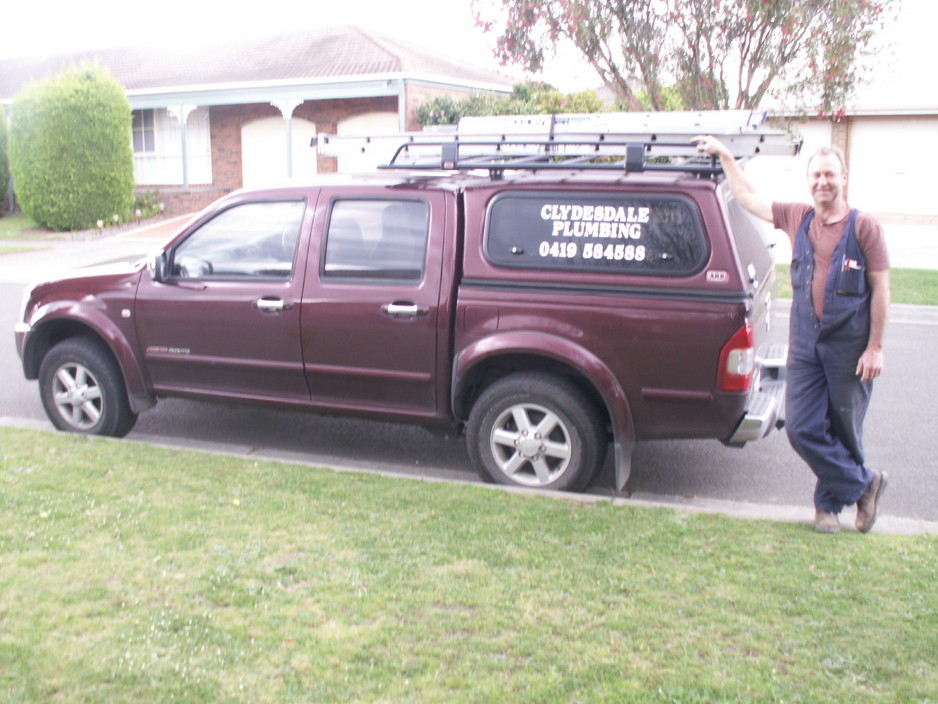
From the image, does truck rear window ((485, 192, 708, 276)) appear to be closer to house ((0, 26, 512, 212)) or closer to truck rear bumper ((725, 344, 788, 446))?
truck rear bumper ((725, 344, 788, 446))

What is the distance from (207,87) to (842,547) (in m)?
25.5

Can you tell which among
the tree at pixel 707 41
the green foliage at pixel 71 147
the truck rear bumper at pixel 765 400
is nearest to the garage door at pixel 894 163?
the tree at pixel 707 41

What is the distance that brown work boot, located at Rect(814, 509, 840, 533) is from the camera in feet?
15.3

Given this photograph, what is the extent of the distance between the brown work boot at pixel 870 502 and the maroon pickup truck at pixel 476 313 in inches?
25.3

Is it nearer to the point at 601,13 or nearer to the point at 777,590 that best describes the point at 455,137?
the point at 777,590

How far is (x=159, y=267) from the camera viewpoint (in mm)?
6230

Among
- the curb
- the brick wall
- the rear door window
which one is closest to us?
the curb

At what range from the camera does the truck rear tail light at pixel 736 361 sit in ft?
16.1

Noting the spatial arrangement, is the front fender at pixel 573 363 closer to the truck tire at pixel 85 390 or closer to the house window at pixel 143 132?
the truck tire at pixel 85 390

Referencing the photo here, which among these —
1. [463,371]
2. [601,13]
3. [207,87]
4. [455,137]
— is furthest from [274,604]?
[207,87]

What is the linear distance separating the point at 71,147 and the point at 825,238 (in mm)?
23096

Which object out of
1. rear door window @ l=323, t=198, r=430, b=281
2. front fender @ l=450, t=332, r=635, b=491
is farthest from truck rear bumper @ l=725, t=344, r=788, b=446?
rear door window @ l=323, t=198, r=430, b=281

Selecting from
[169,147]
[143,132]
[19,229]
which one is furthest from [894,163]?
[19,229]

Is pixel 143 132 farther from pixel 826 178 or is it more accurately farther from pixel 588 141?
pixel 826 178
